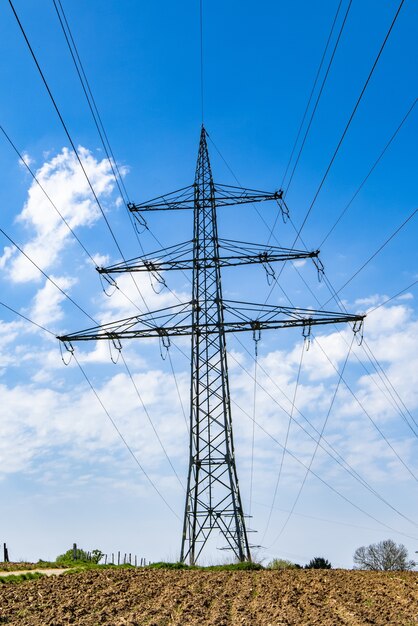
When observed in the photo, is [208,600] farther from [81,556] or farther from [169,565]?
[81,556]

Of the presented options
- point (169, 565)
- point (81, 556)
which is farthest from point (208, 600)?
point (81, 556)

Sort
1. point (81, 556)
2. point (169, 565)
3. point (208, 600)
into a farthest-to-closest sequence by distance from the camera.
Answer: point (81, 556) → point (169, 565) → point (208, 600)

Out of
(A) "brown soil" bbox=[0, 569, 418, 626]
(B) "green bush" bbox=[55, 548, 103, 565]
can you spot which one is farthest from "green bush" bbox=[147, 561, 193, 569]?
(B) "green bush" bbox=[55, 548, 103, 565]

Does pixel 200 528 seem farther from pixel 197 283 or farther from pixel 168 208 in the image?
pixel 168 208

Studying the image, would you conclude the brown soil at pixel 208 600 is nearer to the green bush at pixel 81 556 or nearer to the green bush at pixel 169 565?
the green bush at pixel 169 565

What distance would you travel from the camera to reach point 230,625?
1179 centimetres

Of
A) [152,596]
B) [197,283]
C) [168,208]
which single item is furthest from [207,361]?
[152,596]

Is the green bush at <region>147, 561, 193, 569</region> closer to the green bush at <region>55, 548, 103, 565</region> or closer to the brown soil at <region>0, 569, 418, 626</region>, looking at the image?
the brown soil at <region>0, 569, 418, 626</region>

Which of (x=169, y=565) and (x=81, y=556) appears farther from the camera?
(x=81, y=556)

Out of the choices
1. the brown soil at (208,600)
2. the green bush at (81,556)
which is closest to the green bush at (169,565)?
the brown soil at (208,600)

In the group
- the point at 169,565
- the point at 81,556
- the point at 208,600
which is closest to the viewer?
the point at 208,600

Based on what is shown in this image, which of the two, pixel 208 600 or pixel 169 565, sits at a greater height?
pixel 169 565

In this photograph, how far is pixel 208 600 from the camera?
15117 millimetres

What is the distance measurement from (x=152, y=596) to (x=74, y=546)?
18.6 metres
